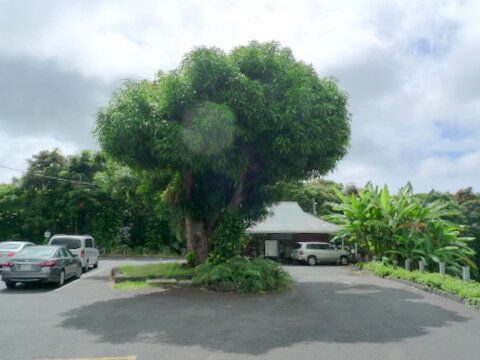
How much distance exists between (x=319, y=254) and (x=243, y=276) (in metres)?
17.0

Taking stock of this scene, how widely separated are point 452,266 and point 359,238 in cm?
494

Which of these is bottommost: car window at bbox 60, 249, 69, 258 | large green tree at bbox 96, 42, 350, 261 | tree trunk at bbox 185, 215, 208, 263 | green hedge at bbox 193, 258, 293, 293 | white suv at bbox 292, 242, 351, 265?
white suv at bbox 292, 242, 351, 265

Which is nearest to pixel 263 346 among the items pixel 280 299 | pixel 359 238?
pixel 280 299

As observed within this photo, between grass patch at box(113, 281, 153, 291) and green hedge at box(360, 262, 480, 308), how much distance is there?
9046mm

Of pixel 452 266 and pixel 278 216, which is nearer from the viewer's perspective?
pixel 452 266

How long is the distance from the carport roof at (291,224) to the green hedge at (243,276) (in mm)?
15009

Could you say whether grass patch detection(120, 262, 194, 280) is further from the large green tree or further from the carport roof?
the carport roof

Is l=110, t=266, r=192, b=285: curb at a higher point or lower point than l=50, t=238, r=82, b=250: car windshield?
lower

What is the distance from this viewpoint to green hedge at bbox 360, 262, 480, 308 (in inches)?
472

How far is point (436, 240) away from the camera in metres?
22.1

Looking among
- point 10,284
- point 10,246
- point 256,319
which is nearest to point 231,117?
point 256,319

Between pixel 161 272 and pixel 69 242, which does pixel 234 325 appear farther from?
pixel 69 242

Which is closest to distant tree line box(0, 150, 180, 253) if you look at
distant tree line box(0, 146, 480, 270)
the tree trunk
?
distant tree line box(0, 146, 480, 270)

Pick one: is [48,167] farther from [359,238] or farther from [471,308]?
[471,308]
